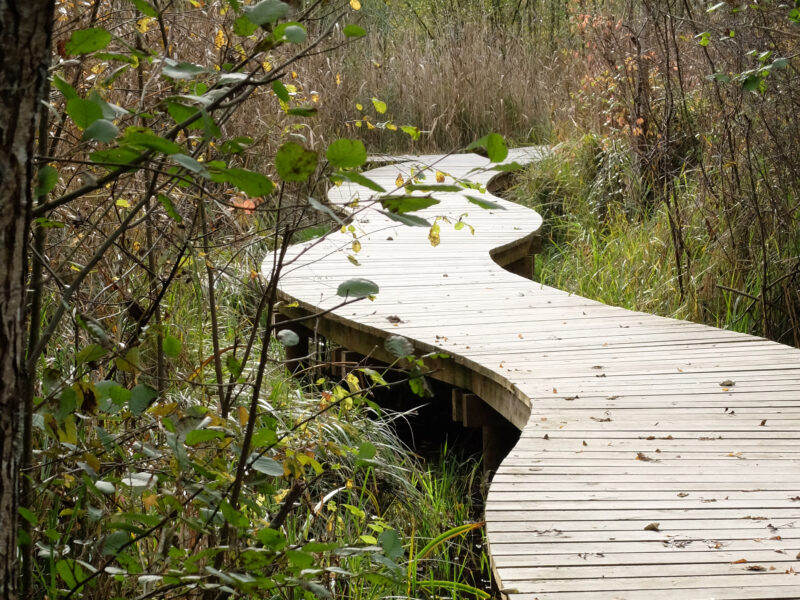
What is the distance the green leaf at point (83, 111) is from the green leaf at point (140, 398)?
46 centimetres

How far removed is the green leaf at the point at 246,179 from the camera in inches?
38.5

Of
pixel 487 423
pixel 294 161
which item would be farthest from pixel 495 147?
pixel 487 423

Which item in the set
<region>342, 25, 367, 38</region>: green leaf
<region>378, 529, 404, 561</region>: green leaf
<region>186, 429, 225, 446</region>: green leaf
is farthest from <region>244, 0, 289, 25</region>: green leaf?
<region>378, 529, 404, 561</region>: green leaf

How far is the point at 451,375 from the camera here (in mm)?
4219

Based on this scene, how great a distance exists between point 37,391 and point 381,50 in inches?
377

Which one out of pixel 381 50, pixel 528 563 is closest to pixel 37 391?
pixel 528 563

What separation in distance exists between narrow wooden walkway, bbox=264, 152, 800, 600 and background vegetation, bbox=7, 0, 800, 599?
346 millimetres

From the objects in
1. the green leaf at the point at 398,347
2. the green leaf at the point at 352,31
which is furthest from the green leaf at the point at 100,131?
the green leaf at the point at 398,347

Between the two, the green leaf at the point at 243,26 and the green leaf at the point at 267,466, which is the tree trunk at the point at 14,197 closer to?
the green leaf at the point at 243,26

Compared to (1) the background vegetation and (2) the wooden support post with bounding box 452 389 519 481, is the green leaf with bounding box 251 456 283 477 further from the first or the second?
(2) the wooden support post with bounding box 452 389 519 481

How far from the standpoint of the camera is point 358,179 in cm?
95

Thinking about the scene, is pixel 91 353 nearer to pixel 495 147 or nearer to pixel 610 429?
pixel 495 147

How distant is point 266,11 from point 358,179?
253mm

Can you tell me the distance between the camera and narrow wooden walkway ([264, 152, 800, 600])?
2146 millimetres
